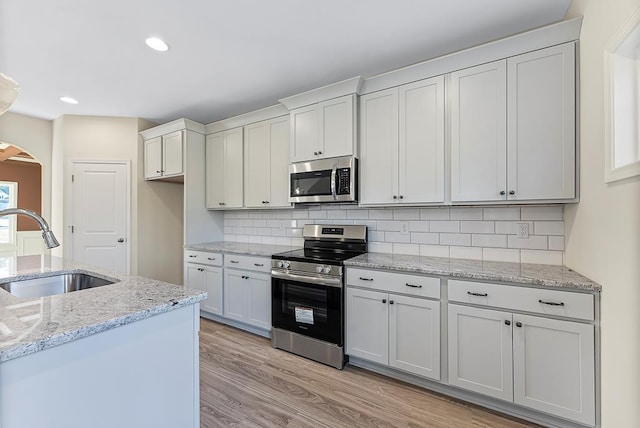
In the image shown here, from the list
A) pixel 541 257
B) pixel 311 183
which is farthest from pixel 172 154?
A: pixel 541 257

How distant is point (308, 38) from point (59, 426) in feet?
8.06

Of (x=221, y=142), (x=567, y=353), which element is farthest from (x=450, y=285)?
(x=221, y=142)

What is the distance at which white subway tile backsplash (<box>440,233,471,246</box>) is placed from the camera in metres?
2.47

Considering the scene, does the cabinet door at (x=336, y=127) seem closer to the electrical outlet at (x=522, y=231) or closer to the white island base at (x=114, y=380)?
the electrical outlet at (x=522, y=231)

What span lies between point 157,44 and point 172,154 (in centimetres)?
173

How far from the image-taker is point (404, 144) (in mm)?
2461

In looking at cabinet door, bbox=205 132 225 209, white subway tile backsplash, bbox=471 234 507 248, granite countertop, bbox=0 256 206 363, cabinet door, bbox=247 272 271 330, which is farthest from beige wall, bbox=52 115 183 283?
white subway tile backsplash, bbox=471 234 507 248

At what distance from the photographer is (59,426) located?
0.85 meters

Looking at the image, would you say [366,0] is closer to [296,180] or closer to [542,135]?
[542,135]

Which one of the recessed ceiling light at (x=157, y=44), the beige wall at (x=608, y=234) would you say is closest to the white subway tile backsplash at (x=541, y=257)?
the beige wall at (x=608, y=234)

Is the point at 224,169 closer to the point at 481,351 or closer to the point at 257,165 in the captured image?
the point at 257,165

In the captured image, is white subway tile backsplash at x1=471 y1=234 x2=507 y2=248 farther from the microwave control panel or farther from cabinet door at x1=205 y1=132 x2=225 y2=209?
cabinet door at x1=205 y1=132 x2=225 y2=209

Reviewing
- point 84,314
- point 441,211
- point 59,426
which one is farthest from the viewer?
point 441,211

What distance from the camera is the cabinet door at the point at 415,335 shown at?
206 cm
